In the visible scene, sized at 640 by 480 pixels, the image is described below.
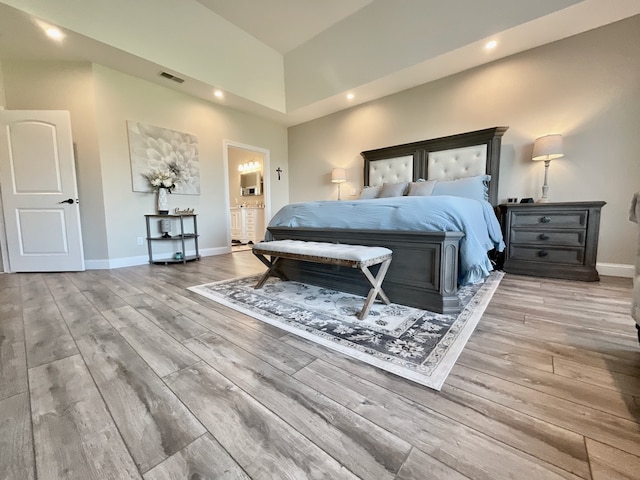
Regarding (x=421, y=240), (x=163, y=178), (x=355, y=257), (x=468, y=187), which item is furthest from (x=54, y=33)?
(x=468, y=187)

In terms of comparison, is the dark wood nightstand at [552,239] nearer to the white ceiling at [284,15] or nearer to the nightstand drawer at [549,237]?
the nightstand drawer at [549,237]

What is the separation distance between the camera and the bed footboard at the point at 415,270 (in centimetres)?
183

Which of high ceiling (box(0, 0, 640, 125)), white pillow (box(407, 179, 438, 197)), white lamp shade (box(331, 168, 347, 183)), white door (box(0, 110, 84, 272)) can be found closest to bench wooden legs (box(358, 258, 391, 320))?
white pillow (box(407, 179, 438, 197))

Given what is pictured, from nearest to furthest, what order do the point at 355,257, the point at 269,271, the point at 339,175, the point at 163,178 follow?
the point at 355,257 < the point at 269,271 < the point at 163,178 < the point at 339,175

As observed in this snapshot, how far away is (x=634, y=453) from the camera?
0.78m

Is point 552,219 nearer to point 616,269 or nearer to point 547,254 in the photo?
point 547,254

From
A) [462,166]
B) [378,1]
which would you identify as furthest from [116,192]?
[462,166]

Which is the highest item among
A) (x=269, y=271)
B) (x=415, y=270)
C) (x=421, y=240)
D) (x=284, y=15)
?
(x=284, y=15)

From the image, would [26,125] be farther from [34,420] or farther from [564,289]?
[564,289]

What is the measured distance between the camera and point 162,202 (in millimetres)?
3924

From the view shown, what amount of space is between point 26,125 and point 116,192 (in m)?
1.16

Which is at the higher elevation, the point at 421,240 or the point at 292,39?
the point at 292,39

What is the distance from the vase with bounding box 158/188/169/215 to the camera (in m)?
3.90

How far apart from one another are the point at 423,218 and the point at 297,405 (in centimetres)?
146
